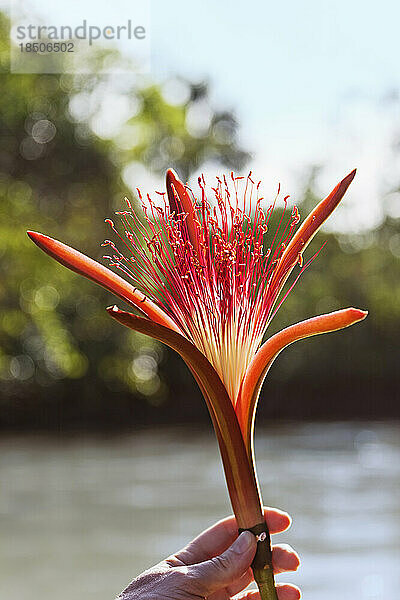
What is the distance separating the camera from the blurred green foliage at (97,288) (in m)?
6.58

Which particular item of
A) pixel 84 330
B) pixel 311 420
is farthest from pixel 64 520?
pixel 311 420

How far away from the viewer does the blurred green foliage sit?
6578mm

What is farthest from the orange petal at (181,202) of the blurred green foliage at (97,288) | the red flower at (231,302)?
the blurred green foliage at (97,288)

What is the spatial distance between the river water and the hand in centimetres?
319

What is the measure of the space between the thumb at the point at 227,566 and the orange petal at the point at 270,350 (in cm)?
7

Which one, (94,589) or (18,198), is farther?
(18,198)

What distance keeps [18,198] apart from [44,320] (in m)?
0.90

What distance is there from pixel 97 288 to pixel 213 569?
7.49 metres

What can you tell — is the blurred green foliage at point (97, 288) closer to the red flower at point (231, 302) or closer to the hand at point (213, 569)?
the hand at point (213, 569)

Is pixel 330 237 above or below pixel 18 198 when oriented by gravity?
above

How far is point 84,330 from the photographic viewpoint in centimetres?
843

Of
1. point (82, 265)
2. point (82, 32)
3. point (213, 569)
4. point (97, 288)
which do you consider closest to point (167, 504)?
point (97, 288)

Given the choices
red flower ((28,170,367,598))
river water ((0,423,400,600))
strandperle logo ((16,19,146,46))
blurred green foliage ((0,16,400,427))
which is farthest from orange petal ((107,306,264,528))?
strandperle logo ((16,19,146,46))

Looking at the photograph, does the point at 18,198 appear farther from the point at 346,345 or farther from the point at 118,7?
the point at 346,345
